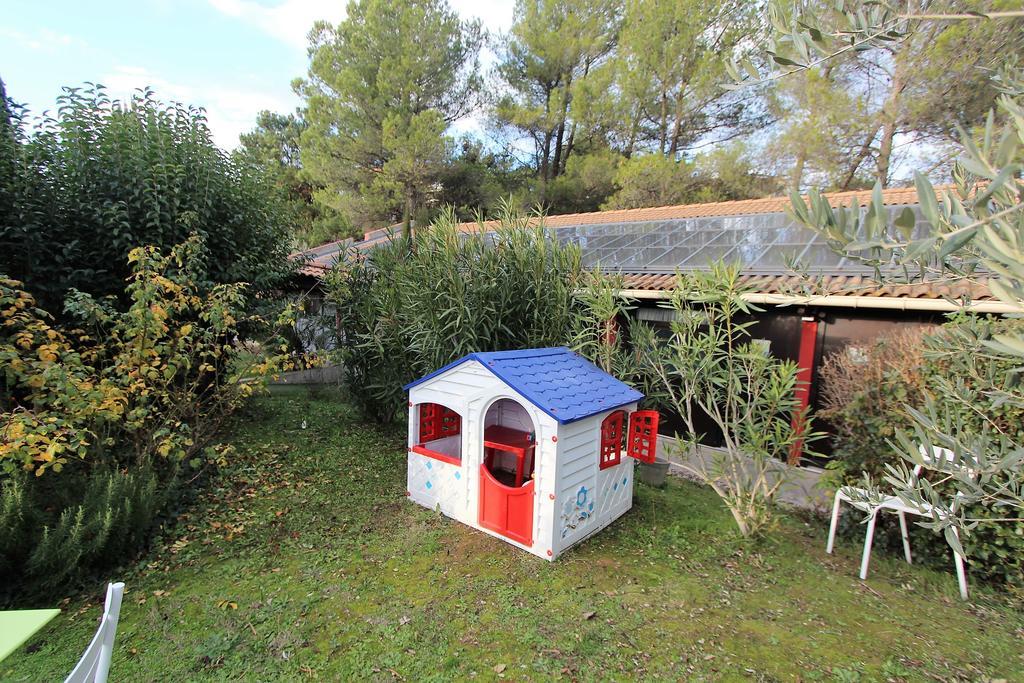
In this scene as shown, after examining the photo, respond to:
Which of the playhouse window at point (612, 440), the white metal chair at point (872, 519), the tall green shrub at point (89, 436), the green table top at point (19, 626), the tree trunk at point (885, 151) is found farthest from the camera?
the tree trunk at point (885, 151)

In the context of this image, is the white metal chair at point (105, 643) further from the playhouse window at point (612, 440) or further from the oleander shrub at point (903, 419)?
the oleander shrub at point (903, 419)

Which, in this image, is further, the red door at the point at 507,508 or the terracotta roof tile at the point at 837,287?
the terracotta roof tile at the point at 837,287

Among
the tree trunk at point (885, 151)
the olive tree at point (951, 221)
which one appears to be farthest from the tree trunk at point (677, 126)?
the olive tree at point (951, 221)

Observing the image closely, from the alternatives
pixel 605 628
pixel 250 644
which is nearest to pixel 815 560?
pixel 605 628

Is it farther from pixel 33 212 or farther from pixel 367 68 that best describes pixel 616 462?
pixel 367 68

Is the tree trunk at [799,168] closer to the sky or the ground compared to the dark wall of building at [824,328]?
closer to the sky

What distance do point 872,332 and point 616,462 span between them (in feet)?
12.6

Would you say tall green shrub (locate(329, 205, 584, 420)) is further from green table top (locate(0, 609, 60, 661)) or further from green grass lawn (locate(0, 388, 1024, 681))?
green table top (locate(0, 609, 60, 661))

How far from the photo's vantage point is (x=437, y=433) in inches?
202

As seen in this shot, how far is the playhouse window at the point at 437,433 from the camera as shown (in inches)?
193

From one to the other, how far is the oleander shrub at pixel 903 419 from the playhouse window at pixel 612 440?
1.83 meters

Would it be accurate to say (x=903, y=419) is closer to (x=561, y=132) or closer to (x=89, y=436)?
(x=89, y=436)

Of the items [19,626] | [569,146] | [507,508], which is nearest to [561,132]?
[569,146]

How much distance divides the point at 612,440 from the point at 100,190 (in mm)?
6088
